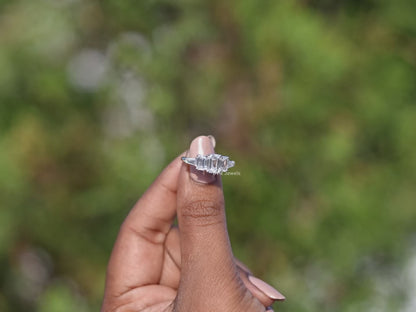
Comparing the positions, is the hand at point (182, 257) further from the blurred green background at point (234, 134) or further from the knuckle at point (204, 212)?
the blurred green background at point (234, 134)

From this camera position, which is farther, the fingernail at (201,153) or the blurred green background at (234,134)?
the blurred green background at (234,134)

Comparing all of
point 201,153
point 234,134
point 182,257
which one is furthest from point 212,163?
point 234,134

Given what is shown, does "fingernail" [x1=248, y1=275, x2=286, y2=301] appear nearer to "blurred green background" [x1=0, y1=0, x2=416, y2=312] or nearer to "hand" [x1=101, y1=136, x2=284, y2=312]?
"hand" [x1=101, y1=136, x2=284, y2=312]

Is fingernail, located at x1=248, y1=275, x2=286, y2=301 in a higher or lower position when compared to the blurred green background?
lower

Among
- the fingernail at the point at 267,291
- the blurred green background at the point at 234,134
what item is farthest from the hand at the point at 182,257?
the blurred green background at the point at 234,134

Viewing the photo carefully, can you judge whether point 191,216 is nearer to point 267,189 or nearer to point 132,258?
point 132,258

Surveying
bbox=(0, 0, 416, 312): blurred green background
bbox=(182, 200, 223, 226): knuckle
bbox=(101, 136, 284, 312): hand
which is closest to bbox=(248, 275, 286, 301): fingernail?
bbox=(101, 136, 284, 312): hand
